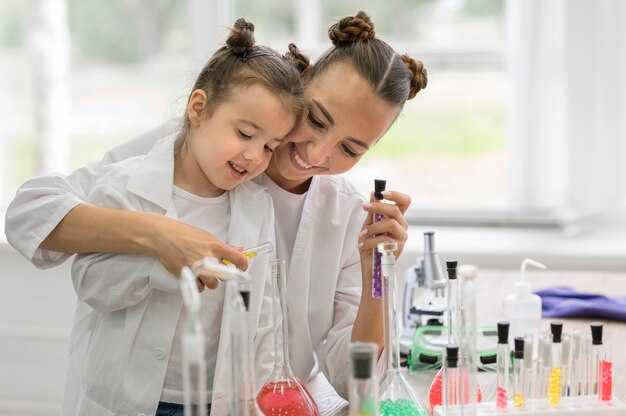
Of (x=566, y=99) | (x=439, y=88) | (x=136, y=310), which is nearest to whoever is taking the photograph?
(x=136, y=310)

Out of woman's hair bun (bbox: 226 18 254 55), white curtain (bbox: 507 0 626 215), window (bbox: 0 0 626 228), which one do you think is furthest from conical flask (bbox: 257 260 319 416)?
white curtain (bbox: 507 0 626 215)

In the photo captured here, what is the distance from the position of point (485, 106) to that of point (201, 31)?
41.3 inches

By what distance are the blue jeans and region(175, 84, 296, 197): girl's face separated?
0.36 metres

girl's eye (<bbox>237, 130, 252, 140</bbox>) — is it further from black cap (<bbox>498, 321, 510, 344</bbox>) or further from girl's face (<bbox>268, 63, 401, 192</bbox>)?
Result: black cap (<bbox>498, 321, 510, 344</bbox>)

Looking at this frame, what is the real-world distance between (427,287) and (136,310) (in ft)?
2.34

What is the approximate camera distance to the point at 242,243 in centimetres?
152

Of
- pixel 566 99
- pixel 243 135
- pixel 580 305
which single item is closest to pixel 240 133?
pixel 243 135

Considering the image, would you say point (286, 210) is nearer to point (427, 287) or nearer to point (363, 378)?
point (427, 287)

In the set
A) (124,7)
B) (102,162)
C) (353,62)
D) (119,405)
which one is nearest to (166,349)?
(119,405)

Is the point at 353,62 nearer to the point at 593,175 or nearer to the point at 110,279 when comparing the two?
the point at 110,279

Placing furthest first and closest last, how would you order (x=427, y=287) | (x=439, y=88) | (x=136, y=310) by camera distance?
(x=439, y=88) < (x=427, y=287) < (x=136, y=310)

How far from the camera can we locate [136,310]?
4.76ft

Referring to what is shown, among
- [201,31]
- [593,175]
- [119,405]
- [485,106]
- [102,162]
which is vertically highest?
[201,31]

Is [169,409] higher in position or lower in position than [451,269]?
lower
